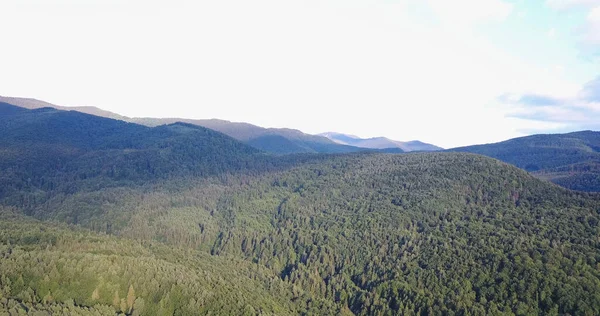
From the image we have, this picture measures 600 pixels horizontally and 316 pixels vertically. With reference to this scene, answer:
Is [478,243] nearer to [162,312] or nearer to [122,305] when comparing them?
[162,312]

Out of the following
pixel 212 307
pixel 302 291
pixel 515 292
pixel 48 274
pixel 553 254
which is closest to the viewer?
pixel 48 274

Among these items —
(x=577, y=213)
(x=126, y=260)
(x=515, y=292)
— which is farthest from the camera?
(x=577, y=213)

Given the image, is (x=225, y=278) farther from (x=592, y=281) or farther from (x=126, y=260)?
(x=592, y=281)

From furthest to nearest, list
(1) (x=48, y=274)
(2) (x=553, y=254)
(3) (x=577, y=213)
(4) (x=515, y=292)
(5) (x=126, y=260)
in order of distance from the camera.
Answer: (3) (x=577, y=213) → (2) (x=553, y=254) → (4) (x=515, y=292) → (5) (x=126, y=260) → (1) (x=48, y=274)

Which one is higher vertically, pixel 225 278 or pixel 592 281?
pixel 592 281

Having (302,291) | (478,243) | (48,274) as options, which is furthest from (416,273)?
(48,274)

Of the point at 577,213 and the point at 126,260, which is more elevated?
the point at 577,213

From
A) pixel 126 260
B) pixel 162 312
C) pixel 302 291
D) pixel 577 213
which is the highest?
pixel 577 213

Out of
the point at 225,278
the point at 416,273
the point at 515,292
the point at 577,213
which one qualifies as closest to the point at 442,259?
the point at 416,273

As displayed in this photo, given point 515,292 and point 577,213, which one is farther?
point 577,213
